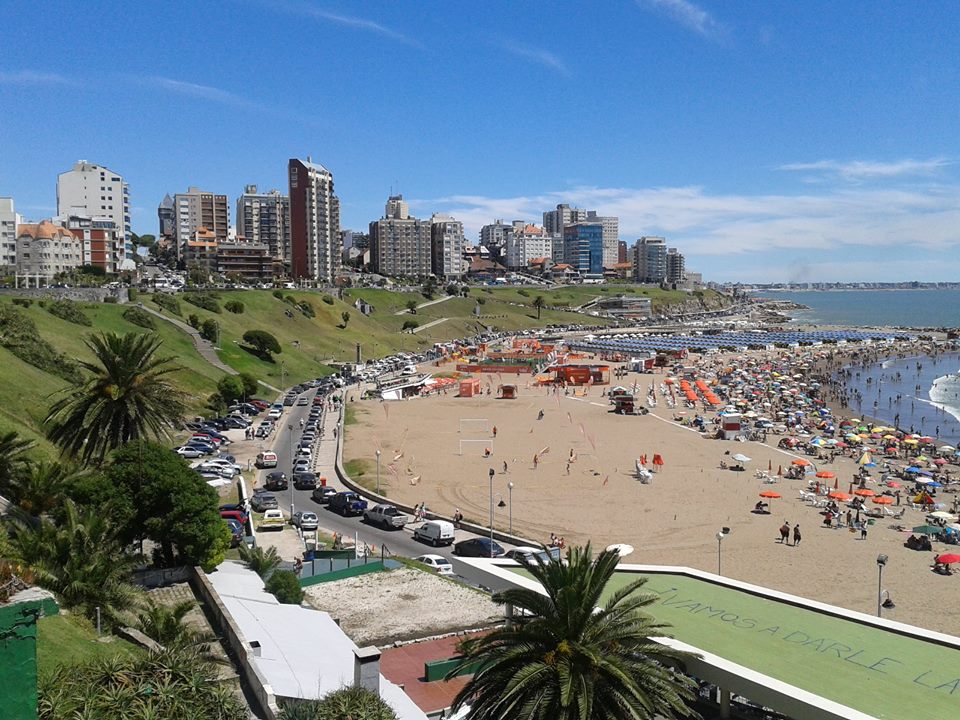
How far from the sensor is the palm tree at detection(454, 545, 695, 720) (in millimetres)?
8562

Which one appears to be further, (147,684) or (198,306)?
(198,306)

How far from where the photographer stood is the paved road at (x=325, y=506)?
25.4 meters

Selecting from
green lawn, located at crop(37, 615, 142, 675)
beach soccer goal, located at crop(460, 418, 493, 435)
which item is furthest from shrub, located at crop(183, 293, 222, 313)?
green lawn, located at crop(37, 615, 142, 675)

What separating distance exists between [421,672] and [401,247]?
16091 centimetres

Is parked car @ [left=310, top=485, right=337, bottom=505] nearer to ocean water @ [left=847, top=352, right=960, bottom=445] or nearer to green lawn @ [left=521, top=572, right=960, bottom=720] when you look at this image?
green lawn @ [left=521, top=572, right=960, bottom=720]

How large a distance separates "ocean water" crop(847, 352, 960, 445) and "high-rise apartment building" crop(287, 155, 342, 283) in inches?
3166

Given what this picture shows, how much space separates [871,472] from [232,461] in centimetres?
3020

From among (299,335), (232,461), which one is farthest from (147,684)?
(299,335)

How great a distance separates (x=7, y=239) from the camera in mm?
94625

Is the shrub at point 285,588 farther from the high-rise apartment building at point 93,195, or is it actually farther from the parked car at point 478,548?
the high-rise apartment building at point 93,195

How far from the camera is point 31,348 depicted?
1484 inches

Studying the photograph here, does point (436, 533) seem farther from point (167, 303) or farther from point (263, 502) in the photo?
point (167, 303)

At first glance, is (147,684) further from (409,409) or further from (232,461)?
(409,409)

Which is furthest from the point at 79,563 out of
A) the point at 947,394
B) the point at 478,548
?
the point at 947,394
